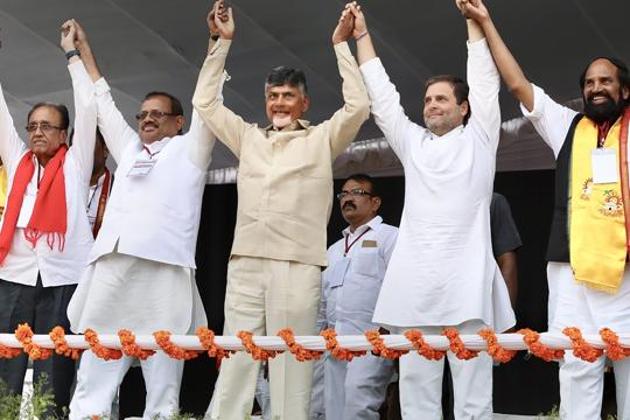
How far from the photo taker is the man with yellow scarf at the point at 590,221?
11.3 ft

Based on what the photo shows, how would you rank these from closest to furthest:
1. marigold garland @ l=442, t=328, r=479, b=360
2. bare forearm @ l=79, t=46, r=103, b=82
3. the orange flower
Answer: marigold garland @ l=442, t=328, r=479, b=360
the orange flower
bare forearm @ l=79, t=46, r=103, b=82

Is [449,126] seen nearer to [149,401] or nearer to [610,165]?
[610,165]

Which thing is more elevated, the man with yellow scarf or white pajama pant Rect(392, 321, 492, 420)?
the man with yellow scarf

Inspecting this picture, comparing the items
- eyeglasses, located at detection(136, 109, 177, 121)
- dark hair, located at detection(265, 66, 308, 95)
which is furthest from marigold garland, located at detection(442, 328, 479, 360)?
eyeglasses, located at detection(136, 109, 177, 121)

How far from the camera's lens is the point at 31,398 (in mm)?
3604

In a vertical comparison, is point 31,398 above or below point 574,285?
below

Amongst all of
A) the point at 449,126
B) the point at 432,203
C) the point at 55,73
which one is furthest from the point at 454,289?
the point at 55,73

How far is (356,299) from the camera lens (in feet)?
17.7

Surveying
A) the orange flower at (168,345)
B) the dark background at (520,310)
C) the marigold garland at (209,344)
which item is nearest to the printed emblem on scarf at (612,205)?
the marigold garland at (209,344)

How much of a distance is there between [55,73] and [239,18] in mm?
1504

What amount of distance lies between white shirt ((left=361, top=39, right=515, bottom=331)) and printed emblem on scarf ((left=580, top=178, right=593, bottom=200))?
1.22ft

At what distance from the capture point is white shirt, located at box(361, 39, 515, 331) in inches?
145

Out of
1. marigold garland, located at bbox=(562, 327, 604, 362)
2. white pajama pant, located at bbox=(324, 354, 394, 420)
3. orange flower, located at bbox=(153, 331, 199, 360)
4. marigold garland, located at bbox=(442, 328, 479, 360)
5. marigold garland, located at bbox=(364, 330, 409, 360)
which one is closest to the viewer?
marigold garland, located at bbox=(562, 327, 604, 362)

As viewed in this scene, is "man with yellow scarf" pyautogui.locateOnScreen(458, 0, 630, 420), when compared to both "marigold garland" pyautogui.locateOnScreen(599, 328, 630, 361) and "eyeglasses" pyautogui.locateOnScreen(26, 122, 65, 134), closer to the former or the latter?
"marigold garland" pyautogui.locateOnScreen(599, 328, 630, 361)
